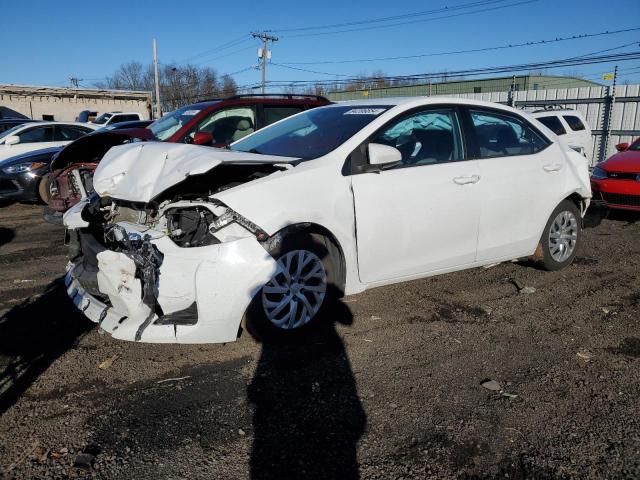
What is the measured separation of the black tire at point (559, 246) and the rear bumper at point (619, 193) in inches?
122

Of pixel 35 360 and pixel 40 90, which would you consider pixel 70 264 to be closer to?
pixel 35 360

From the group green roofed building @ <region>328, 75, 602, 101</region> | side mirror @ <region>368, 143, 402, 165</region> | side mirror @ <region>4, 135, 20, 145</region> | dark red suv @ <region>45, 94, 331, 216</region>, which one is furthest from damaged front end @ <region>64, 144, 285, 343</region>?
green roofed building @ <region>328, 75, 602, 101</region>

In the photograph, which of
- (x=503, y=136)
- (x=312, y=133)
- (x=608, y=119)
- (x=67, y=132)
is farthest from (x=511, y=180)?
(x=608, y=119)

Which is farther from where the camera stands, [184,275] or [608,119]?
[608,119]

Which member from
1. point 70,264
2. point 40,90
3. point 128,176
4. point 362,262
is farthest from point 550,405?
point 40,90

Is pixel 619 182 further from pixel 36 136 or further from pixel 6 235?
pixel 36 136

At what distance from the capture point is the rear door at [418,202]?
13.1 feet

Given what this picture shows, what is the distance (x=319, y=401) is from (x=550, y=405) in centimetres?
136

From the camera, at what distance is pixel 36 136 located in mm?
11984

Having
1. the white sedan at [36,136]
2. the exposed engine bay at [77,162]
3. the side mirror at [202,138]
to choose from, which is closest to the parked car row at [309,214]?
the side mirror at [202,138]

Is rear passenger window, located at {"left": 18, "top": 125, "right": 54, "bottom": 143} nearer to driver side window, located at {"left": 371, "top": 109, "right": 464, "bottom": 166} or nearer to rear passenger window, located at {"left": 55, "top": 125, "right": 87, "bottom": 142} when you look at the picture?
rear passenger window, located at {"left": 55, "top": 125, "right": 87, "bottom": 142}

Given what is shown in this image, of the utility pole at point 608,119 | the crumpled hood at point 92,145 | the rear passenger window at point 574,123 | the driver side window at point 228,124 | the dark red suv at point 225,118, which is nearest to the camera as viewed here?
the crumpled hood at point 92,145

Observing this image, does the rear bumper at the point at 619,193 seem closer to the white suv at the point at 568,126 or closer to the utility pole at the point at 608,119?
the white suv at the point at 568,126

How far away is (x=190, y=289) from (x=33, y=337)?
1.50 meters
